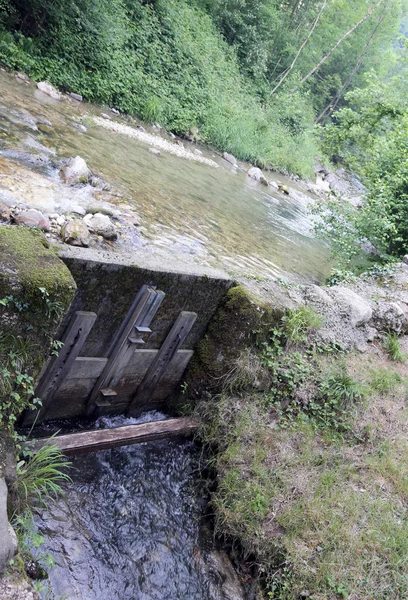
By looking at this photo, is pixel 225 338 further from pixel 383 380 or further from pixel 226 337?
pixel 383 380

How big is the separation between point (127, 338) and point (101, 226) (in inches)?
116

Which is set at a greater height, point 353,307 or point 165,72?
point 165,72

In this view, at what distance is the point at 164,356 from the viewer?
5.36 meters

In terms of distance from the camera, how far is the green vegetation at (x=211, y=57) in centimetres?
1405

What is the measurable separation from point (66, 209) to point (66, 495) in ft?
15.4

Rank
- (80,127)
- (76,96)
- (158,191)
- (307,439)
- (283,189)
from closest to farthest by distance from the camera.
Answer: (307,439), (158,191), (80,127), (76,96), (283,189)

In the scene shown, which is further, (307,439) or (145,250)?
(145,250)

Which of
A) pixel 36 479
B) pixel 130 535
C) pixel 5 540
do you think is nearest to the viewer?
pixel 5 540

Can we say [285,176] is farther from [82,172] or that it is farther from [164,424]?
[164,424]

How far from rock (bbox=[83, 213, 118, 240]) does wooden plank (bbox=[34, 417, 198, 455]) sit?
320 cm

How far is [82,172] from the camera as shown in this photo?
27.9 ft

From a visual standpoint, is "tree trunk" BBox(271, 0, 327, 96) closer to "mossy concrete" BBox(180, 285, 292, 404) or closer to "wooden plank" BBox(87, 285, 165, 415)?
"mossy concrete" BBox(180, 285, 292, 404)

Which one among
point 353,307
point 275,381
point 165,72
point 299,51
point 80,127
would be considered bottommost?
point 275,381

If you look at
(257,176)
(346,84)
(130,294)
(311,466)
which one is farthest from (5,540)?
(346,84)
